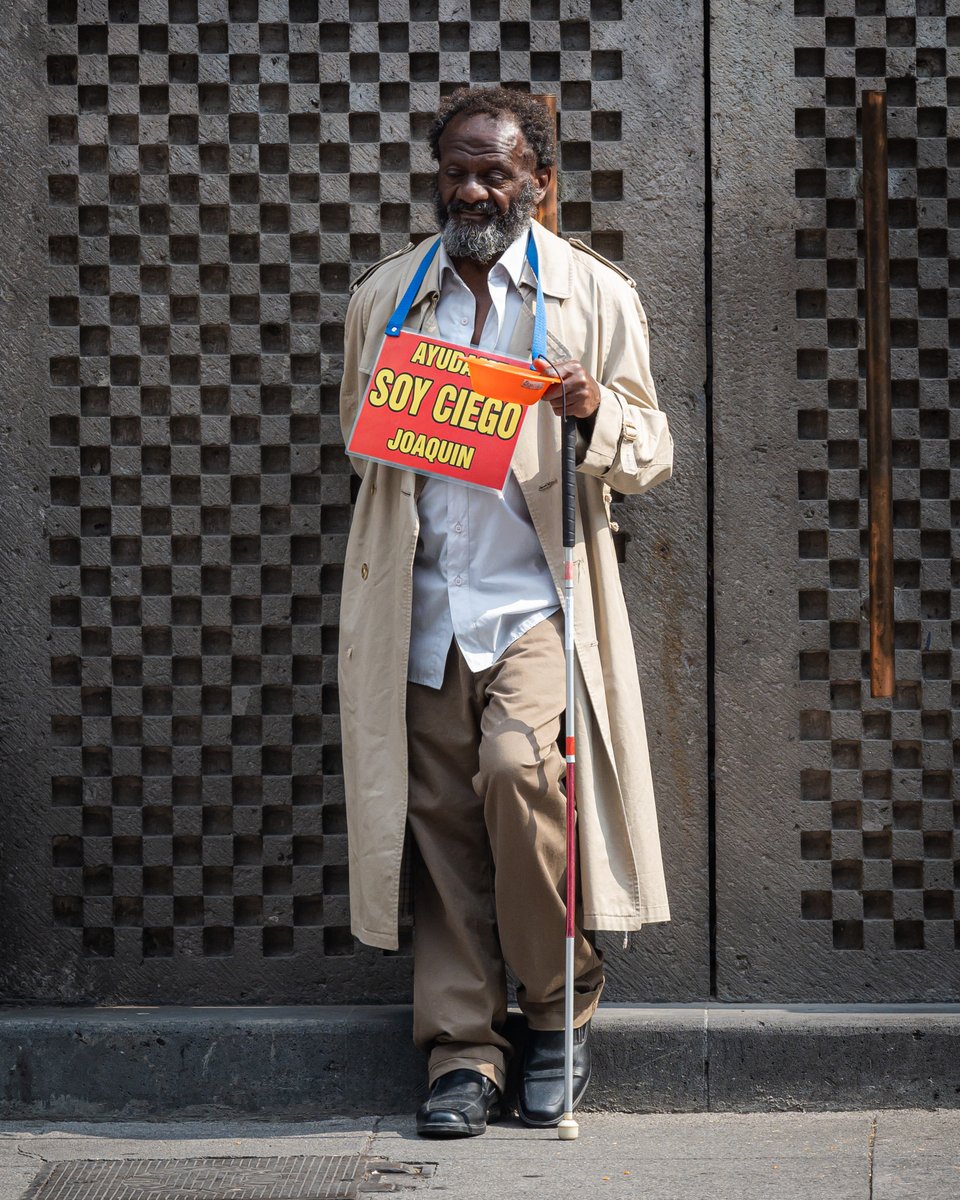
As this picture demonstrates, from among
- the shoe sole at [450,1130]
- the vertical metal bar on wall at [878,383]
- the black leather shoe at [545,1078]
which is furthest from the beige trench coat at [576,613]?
the vertical metal bar on wall at [878,383]

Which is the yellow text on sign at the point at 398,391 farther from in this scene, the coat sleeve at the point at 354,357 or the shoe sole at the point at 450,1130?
the shoe sole at the point at 450,1130

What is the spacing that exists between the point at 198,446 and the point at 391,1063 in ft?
5.63

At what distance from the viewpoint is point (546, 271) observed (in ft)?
12.7

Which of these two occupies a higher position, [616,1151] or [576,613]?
[576,613]

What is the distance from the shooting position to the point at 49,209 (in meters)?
4.36

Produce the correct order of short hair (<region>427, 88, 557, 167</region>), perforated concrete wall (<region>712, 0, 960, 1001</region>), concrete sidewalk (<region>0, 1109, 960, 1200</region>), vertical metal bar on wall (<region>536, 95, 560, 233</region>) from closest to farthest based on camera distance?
concrete sidewalk (<region>0, 1109, 960, 1200</region>)
short hair (<region>427, 88, 557, 167</region>)
vertical metal bar on wall (<region>536, 95, 560, 233</region>)
perforated concrete wall (<region>712, 0, 960, 1001</region>)

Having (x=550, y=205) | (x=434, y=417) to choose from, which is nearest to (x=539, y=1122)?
(x=434, y=417)

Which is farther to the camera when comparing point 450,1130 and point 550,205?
point 550,205

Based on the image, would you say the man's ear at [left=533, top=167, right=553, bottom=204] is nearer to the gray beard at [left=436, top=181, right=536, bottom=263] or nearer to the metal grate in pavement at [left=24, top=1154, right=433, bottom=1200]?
the gray beard at [left=436, top=181, right=536, bottom=263]

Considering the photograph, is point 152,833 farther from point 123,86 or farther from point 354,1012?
point 123,86

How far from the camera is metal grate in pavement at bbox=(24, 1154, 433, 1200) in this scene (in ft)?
11.2

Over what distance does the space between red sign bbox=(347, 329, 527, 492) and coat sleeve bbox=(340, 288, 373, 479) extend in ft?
0.75

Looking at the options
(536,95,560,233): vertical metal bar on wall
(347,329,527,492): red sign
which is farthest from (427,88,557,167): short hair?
(347,329,527,492): red sign

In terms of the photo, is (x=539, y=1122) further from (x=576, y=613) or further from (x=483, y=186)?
(x=483, y=186)
